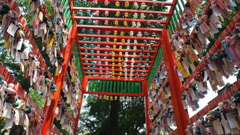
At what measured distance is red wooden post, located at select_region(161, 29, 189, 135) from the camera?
3152mm

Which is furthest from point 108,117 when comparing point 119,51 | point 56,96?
point 56,96

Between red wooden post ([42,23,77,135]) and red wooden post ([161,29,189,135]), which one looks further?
red wooden post ([161,29,189,135])

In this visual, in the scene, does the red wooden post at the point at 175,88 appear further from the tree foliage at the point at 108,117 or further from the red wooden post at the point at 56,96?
the tree foliage at the point at 108,117

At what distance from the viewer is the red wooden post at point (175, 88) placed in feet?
10.3

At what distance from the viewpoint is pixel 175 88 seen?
351 cm

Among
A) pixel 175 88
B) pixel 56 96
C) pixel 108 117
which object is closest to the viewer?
pixel 56 96

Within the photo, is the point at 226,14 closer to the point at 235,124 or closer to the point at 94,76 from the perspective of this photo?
the point at 235,124

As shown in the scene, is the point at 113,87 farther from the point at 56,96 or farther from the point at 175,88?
the point at 56,96

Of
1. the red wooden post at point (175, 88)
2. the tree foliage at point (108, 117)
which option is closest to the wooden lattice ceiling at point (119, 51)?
the red wooden post at point (175, 88)

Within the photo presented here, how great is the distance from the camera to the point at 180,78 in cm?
345

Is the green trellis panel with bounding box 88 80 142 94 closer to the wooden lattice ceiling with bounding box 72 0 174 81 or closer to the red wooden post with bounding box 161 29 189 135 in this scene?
the wooden lattice ceiling with bounding box 72 0 174 81

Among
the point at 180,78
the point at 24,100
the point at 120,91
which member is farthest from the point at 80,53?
the point at 24,100

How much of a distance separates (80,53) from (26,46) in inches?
130

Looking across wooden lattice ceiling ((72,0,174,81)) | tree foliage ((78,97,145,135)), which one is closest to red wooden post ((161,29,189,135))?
wooden lattice ceiling ((72,0,174,81))
